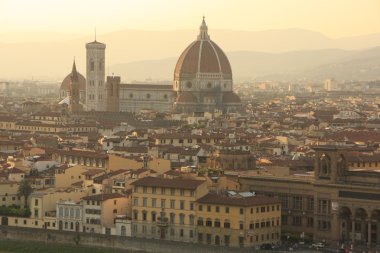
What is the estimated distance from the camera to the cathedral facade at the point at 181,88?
510 feet

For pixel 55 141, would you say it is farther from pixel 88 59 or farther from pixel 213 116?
pixel 88 59

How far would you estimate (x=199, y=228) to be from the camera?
2119 inches

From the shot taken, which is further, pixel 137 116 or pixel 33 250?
pixel 137 116

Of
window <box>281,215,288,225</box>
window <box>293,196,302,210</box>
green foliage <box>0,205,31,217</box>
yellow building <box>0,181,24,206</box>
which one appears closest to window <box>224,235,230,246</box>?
window <box>281,215,288,225</box>

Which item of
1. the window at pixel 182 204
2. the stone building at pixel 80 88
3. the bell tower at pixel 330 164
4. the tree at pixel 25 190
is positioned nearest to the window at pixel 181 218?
the window at pixel 182 204

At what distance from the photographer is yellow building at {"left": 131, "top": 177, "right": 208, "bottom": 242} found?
54.1 m

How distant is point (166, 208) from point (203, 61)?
349 feet

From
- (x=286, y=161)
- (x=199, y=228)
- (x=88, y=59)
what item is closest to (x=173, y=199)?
(x=199, y=228)

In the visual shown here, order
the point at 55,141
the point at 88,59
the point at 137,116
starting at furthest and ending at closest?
the point at 88,59 < the point at 137,116 < the point at 55,141

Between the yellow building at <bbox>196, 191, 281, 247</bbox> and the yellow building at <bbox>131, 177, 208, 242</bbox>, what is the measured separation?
1.50ft

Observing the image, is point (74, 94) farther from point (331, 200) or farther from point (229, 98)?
point (331, 200)

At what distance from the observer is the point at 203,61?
16025 centimetres

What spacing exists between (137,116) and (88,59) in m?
24.0

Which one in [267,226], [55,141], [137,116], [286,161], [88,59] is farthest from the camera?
[88,59]
